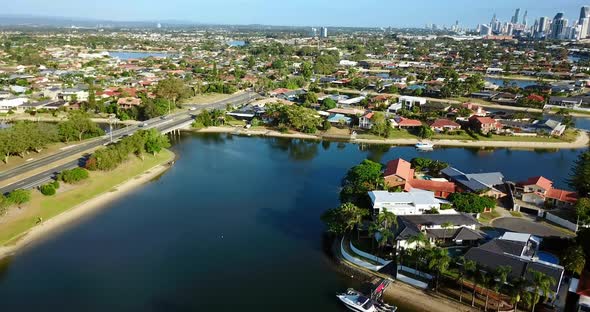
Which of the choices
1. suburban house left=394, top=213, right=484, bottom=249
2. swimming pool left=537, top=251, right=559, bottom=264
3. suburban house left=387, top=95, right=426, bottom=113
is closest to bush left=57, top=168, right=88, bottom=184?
suburban house left=394, top=213, right=484, bottom=249

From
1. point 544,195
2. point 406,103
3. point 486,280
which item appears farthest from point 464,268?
point 406,103

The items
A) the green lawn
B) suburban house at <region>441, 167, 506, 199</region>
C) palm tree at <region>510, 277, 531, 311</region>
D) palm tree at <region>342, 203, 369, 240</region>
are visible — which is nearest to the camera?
palm tree at <region>510, 277, 531, 311</region>

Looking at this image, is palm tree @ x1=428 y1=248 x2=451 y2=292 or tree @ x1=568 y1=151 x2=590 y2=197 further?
tree @ x1=568 y1=151 x2=590 y2=197

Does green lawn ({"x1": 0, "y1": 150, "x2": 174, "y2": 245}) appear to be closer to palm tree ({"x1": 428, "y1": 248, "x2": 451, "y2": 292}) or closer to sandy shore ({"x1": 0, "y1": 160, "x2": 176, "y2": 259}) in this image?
sandy shore ({"x1": 0, "y1": 160, "x2": 176, "y2": 259})

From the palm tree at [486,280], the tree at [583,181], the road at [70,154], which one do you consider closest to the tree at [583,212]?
the tree at [583,181]

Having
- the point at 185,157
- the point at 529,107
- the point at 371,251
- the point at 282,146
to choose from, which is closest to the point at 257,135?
the point at 282,146
